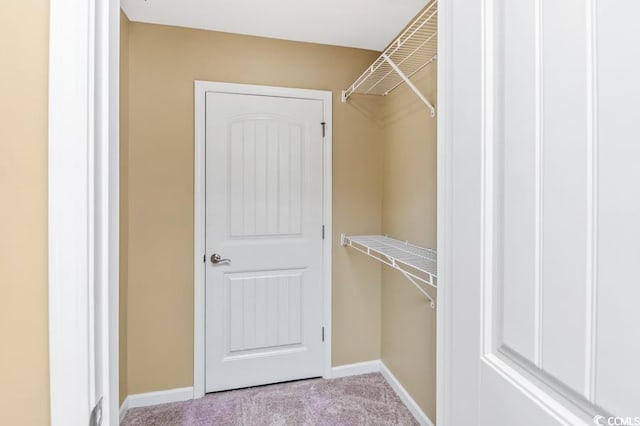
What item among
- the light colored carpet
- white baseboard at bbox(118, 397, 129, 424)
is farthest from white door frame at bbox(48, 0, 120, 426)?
white baseboard at bbox(118, 397, 129, 424)

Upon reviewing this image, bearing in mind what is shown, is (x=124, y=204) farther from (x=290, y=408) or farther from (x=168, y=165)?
(x=290, y=408)

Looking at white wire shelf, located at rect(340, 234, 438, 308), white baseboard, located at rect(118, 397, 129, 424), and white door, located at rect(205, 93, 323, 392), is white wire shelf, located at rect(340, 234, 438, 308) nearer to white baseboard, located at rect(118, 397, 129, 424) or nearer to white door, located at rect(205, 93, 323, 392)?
white door, located at rect(205, 93, 323, 392)

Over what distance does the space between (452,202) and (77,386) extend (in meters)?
0.76

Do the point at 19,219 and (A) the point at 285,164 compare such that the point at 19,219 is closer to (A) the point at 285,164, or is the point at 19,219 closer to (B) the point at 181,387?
(A) the point at 285,164

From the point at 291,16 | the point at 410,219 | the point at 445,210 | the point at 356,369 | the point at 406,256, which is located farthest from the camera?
the point at 356,369

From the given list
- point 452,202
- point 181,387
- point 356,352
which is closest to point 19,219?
point 452,202

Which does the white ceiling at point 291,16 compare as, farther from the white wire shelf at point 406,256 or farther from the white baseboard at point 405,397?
the white baseboard at point 405,397

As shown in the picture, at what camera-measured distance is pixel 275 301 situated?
233 centimetres

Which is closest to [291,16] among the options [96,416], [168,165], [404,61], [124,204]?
[404,61]

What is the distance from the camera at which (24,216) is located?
1.75 ft

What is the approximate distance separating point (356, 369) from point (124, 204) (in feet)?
6.67

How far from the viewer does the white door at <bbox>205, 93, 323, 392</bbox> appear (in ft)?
7.25

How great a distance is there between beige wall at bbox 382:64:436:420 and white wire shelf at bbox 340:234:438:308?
7 centimetres

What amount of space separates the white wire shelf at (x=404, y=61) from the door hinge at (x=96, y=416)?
1725mm
